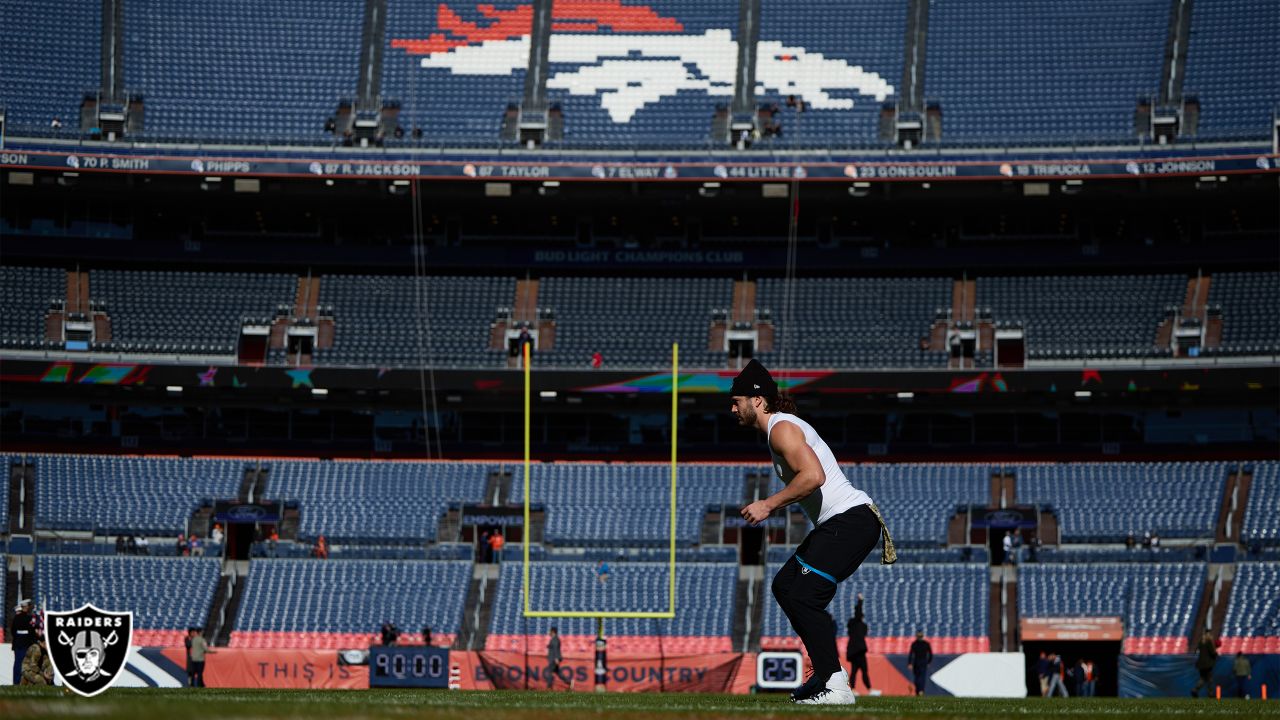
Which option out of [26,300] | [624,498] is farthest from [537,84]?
[26,300]

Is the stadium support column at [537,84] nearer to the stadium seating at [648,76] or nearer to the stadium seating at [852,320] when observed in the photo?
the stadium seating at [648,76]

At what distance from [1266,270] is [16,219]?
37.1m

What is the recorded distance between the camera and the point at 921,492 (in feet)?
132

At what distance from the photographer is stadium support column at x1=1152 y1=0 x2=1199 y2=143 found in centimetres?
4384

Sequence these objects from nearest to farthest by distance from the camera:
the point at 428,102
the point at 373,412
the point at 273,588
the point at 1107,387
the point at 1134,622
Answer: the point at 1134,622, the point at 273,588, the point at 1107,387, the point at 373,412, the point at 428,102

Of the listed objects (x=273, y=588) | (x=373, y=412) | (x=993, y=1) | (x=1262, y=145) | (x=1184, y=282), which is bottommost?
(x=273, y=588)

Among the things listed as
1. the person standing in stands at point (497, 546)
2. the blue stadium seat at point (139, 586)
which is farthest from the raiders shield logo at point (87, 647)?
the person standing in stands at point (497, 546)

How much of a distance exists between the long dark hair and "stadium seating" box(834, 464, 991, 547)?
95.3 feet

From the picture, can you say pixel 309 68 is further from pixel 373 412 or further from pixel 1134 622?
pixel 1134 622

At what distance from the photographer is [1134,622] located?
34.6m

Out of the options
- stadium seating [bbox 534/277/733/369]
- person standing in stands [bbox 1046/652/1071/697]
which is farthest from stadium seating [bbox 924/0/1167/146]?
person standing in stands [bbox 1046/652/1071/697]

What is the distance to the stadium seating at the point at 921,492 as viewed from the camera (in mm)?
38750

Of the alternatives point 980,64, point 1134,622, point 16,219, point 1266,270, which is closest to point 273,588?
point 16,219

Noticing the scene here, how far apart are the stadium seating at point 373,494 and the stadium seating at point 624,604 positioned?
352 centimetres
